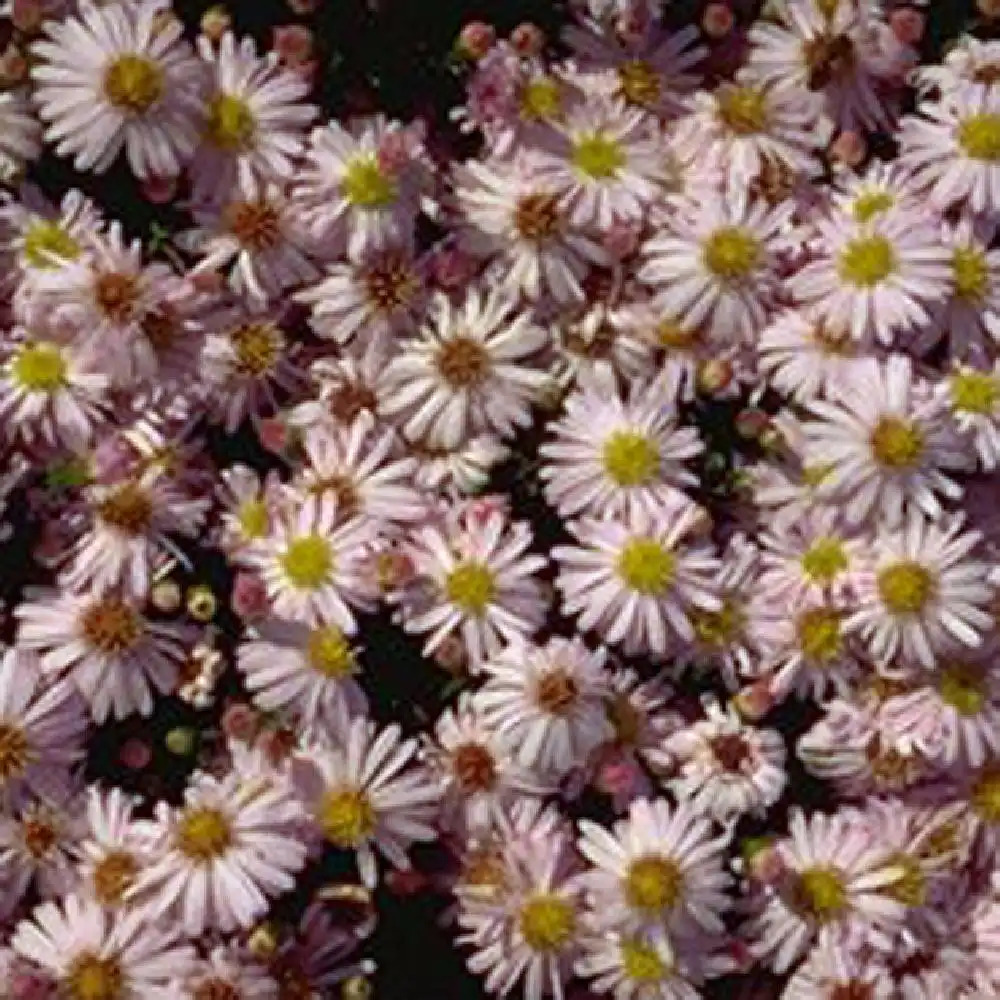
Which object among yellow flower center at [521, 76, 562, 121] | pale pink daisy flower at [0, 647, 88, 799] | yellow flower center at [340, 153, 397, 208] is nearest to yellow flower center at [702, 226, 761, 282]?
yellow flower center at [521, 76, 562, 121]

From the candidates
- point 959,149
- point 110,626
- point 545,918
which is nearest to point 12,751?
point 110,626

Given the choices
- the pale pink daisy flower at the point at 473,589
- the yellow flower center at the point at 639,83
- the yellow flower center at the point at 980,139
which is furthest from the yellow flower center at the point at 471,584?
the yellow flower center at the point at 980,139

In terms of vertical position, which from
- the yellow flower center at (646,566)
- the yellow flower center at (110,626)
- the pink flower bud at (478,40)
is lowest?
the yellow flower center at (110,626)

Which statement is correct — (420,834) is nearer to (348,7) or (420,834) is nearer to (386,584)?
(386,584)

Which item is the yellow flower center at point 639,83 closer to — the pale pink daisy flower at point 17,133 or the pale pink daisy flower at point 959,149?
the pale pink daisy flower at point 959,149

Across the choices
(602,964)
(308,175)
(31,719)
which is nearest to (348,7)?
(308,175)

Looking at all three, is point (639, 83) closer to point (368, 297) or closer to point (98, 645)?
point (368, 297)
